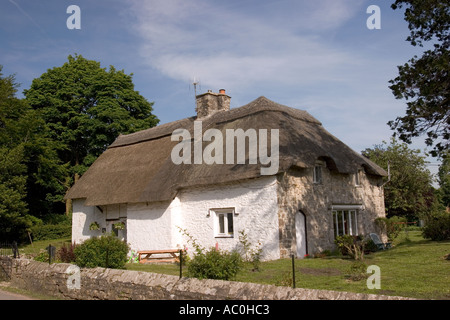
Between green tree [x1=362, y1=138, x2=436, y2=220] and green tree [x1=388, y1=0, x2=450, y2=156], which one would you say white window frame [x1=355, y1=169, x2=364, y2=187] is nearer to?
green tree [x1=388, y1=0, x2=450, y2=156]

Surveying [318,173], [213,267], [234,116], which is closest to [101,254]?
[213,267]

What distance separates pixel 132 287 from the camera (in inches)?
385

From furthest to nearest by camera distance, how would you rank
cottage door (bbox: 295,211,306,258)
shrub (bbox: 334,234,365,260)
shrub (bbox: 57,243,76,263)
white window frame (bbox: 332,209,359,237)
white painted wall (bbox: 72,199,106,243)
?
1. white painted wall (bbox: 72,199,106,243)
2. white window frame (bbox: 332,209,359,237)
3. cottage door (bbox: 295,211,306,258)
4. shrub (bbox: 334,234,365,260)
5. shrub (bbox: 57,243,76,263)

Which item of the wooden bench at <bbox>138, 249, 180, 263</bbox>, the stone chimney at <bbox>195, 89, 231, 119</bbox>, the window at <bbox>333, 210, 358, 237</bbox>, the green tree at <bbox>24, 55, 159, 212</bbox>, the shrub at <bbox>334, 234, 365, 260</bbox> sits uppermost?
the green tree at <bbox>24, 55, 159, 212</bbox>

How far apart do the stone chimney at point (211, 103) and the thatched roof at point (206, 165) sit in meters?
0.73

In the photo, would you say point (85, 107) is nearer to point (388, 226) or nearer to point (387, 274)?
point (388, 226)

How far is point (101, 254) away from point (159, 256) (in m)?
6.84

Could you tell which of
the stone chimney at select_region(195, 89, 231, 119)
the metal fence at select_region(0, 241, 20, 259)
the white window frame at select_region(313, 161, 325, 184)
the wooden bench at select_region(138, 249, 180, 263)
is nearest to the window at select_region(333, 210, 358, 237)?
the white window frame at select_region(313, 161, 325, 184)

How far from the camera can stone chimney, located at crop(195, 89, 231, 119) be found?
2231cm

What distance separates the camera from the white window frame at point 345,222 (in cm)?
1831

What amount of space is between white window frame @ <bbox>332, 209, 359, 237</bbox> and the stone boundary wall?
35.2ft
